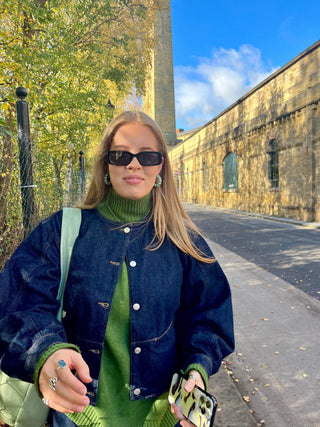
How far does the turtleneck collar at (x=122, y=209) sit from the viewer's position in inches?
56.4

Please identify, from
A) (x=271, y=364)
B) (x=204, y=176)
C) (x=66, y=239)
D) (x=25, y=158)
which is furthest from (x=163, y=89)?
(x=66, y=239)

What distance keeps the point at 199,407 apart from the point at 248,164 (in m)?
20.5

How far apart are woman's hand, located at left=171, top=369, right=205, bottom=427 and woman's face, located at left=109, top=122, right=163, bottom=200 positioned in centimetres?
74

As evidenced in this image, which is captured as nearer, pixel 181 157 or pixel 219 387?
pixel 219 387

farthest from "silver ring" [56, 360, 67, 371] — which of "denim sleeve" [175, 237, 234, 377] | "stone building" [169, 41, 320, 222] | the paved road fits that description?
"stone building" [169, 41, 320, 222]

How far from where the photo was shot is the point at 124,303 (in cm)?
127

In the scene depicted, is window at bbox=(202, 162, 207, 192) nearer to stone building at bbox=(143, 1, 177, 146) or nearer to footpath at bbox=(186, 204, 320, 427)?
stone building at bbox=(143, 1, 177, 146)

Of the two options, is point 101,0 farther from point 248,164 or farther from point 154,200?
point 248,164

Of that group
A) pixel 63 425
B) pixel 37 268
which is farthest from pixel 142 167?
pixel 63 425

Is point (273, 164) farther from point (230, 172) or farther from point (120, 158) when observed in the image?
point (120, 158)

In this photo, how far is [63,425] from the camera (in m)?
1.23

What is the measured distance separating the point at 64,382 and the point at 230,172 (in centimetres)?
2384

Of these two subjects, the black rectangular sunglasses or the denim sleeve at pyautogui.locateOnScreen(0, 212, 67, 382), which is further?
the black rectangular sunglasses

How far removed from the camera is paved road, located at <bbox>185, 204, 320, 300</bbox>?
6.07 metres
